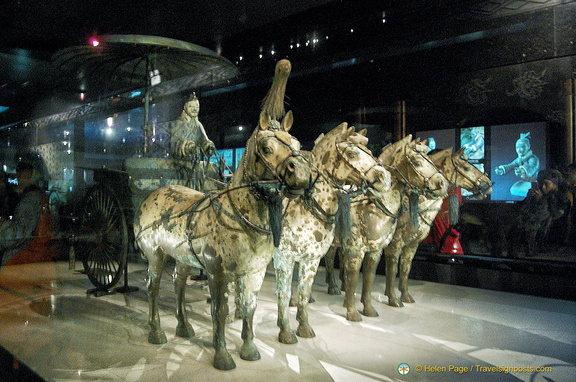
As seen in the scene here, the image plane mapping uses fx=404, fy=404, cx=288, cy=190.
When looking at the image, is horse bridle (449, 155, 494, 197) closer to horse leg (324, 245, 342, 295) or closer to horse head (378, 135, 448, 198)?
horse head (378, 135, 448, 198)

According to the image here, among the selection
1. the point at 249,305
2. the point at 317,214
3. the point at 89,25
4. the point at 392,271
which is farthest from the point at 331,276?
the point at 89,25

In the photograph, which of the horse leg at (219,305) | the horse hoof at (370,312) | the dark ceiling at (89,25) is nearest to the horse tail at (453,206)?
the horse hoof at (370,312)

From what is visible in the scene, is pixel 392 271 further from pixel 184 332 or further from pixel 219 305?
pixel 219 305

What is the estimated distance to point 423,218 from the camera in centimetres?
550

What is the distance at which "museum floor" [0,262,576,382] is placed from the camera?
3336 millimetres

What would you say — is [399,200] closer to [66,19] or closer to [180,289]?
[180,289]

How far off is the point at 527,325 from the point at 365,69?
4.82m

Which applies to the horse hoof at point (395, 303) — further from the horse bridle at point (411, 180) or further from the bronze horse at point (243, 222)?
the bronze horse at point (243, 222)

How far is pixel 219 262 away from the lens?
309cm

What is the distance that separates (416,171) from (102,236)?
4067mm

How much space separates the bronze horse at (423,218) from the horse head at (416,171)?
0.65 ft

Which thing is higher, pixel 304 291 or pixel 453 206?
pixel 453 206

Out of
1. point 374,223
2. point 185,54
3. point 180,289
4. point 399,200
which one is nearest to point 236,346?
point 180,289

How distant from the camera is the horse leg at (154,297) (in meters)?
3.86
